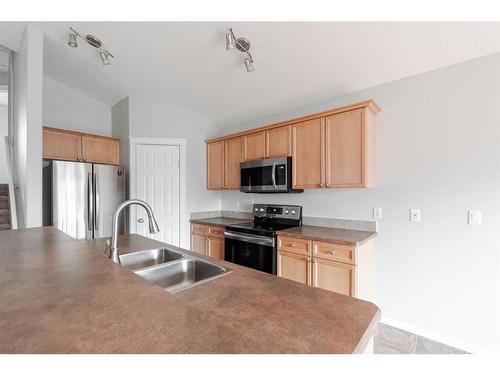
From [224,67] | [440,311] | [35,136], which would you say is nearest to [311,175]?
[224,67]

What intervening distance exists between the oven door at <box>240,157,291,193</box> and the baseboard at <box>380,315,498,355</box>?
168cm

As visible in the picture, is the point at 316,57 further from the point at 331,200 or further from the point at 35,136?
the point at 35,136

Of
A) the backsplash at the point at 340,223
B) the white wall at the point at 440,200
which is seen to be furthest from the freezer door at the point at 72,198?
the white wall at the point at 440,200

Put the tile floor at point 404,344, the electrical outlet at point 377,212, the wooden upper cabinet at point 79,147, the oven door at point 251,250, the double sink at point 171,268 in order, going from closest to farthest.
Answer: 1. the double sink at point 171,268
2. the tile floor at point 404,344
3. the electrical outlet at point 377,212
4. the oven door at point 251,250
5. the wooden upper cabinet at point 79,147

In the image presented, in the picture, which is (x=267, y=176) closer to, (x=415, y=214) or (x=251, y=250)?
(x=251, y=250)

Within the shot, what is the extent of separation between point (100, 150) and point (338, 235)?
3.35 metres

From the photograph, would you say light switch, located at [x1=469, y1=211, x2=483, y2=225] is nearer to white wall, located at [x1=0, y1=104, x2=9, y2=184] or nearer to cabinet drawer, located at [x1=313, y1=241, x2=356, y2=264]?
cabinet drawer, located at [x1=313, y1=241, x2=356, y2=264]

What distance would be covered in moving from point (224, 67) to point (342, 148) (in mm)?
1511

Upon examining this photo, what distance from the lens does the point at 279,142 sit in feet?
9.50

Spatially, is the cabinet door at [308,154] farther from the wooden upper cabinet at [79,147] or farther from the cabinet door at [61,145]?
the cabinet door at [61,145]

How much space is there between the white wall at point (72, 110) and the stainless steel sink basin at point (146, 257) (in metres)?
3.11

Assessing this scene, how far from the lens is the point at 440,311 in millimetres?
2111

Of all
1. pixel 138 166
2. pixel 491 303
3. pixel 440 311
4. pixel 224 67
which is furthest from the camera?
pixel 138 166

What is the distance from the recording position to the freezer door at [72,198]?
2.76 metres
